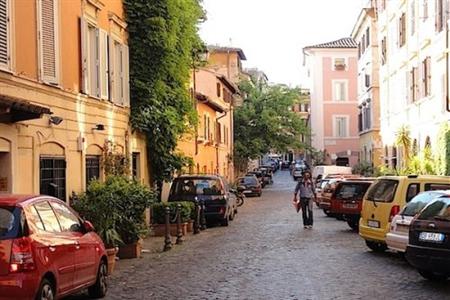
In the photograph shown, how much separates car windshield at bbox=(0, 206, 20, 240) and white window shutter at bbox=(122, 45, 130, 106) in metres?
13.5

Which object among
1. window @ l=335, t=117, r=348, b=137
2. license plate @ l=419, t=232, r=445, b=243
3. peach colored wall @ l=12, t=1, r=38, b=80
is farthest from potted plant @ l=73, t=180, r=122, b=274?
window @ l=335, t=117, r=348, b=137

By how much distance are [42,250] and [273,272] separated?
5985 mm

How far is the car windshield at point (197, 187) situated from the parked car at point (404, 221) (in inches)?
443

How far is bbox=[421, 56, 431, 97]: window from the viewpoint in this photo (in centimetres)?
3253

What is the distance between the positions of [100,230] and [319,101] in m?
68.9

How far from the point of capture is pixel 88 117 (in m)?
18.2

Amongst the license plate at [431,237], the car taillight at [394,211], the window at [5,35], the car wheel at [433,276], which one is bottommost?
the car wheel at [433,276]

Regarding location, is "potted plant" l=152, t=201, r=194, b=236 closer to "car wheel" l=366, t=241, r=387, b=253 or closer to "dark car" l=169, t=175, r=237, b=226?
"dark car" l=169, t=175, r=237, b=226

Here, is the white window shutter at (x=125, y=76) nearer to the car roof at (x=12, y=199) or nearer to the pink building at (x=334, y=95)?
the car roof at (x=12, y=199)

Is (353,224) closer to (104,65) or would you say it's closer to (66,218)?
(104,65)

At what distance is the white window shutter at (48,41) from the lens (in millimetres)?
14734

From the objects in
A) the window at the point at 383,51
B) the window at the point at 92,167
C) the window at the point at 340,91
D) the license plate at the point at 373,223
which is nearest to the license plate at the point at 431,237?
the license plate at the point at 373,223

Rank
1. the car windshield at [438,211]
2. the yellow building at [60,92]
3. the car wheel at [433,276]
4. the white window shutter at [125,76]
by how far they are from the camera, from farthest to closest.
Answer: the white window shutter at [125,76] → the yellow building at [60,92] → the car wheel at [433,276] → the car windshield at [438,211]

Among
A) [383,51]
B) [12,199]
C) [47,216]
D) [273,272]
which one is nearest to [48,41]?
[273,272]
